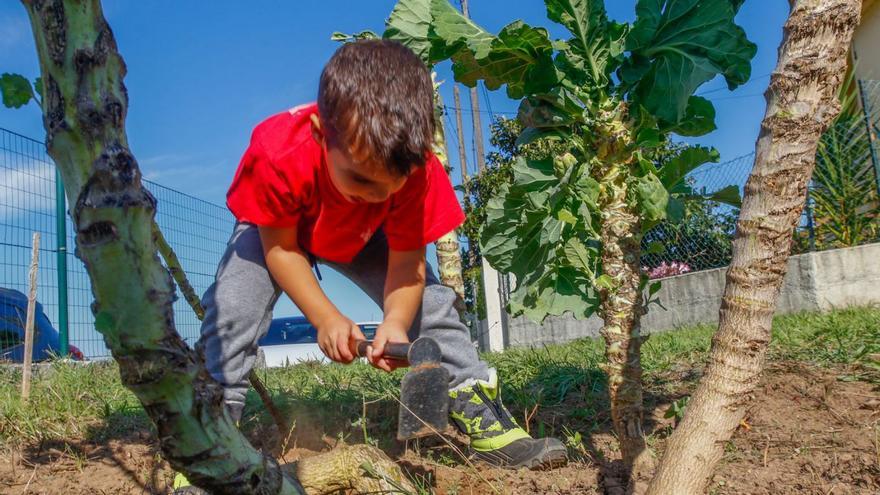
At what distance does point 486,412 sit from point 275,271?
941 mm

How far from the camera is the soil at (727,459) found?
222 centimetres

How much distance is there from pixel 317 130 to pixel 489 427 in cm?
125

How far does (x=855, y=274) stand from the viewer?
6223 mm

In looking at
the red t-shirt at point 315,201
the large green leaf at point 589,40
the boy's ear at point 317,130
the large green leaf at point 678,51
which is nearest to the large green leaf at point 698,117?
the large green leaf at point 678,51

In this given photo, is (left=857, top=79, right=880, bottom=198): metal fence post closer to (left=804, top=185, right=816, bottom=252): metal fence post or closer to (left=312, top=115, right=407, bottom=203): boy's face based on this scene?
(left=804, top=185, right=816, bottom=252): metal fence post

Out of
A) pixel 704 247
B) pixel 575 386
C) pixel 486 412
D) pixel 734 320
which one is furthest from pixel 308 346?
pixel 734 320

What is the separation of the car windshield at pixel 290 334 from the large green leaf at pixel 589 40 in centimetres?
756


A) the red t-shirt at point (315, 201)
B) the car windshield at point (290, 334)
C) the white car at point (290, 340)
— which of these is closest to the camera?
the red t-shirt at point (315, 201)

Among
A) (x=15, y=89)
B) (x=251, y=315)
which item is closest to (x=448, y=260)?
(x=251, y=315)

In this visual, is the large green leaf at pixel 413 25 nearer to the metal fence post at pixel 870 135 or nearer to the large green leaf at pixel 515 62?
the large green leaf at pixel 515 62

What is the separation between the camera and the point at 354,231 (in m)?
2.55

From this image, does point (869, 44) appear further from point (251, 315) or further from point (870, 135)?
point (251, 315)

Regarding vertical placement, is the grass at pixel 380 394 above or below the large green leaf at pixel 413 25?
below

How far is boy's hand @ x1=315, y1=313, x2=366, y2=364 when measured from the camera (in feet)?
7.45
